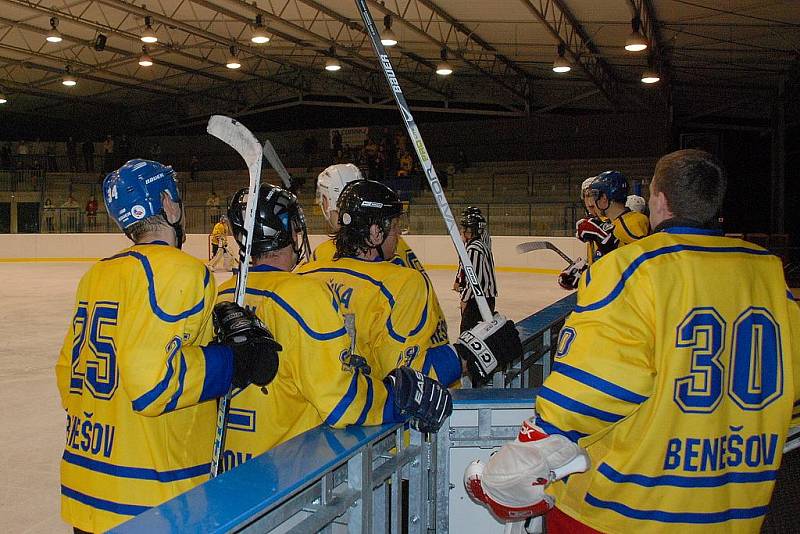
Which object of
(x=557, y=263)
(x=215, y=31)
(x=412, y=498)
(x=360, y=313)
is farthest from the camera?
(x=215, y=31)

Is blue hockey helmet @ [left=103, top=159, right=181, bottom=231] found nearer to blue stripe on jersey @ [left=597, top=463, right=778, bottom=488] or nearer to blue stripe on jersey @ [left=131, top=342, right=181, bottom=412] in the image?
blue stripe on jersey @ [left=131, top=342, right=181, bottom=412]

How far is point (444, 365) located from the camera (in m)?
2.35

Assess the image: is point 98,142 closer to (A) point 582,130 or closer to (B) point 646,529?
(A) point 582,130

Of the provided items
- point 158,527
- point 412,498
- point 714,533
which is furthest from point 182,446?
point 714,533

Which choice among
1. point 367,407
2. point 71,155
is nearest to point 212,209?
point 71,155

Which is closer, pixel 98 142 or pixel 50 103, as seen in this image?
pixel 50 103

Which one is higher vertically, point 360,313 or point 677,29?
point 677,29

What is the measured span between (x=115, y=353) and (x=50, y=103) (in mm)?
26768

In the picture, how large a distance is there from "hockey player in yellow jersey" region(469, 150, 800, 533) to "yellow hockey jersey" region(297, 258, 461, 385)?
73 cm

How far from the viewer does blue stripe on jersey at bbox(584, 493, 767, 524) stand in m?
1.60

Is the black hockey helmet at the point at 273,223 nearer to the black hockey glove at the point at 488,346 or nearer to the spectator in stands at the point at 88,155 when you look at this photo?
the black hockey glove at the point at 488,346

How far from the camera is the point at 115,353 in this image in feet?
5.94

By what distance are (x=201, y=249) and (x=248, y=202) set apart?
1810cm

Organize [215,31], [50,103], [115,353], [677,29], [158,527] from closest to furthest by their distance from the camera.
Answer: [158,527] < [115,353] < [677,29] < [215,31] < [50,103]
